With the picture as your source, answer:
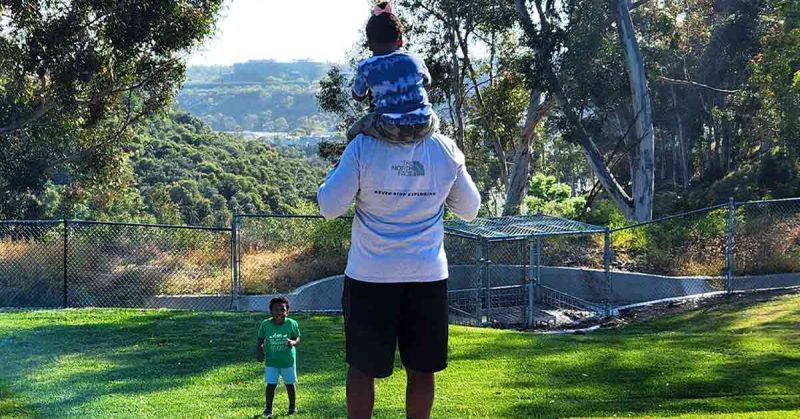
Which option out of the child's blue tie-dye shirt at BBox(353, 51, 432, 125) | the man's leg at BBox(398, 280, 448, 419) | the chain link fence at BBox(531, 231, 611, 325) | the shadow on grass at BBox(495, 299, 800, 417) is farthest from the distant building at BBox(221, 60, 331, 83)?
the man's leg at BBox(398, 280, 448, 419)

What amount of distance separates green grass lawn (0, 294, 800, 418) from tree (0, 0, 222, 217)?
633 centimetres

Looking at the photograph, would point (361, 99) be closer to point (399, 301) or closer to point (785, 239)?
point (399, 301)

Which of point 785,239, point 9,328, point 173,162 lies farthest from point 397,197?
point 173,162

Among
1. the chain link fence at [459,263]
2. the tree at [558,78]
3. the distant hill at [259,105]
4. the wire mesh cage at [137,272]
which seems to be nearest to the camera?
the chain link fence at [459,263]

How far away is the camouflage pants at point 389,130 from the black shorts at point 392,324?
0.56m

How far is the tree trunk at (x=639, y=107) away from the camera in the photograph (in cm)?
2112

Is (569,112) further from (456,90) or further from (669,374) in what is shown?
(669,374)

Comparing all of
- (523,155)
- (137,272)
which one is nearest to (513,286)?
(137,272)

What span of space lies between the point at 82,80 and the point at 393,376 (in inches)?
452

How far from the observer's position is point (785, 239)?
15.2 m

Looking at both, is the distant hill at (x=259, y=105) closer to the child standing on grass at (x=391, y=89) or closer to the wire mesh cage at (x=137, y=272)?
the wire mesh cage at (x=137, y=272)

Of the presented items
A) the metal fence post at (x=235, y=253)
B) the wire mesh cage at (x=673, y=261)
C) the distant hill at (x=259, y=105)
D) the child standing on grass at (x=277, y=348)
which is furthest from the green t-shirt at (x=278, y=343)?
the distant hill at (x=259, y=105)

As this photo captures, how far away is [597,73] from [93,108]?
40.4 feet

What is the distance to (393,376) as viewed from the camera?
788 centimetres
